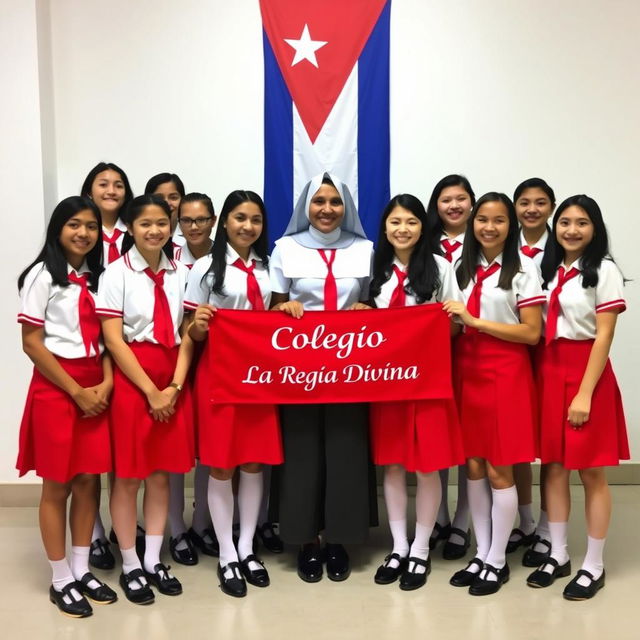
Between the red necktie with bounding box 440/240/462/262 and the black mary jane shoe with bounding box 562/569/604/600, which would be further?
the red necktie with bounding box 440/240/462/262

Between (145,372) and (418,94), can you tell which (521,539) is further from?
(418,94)

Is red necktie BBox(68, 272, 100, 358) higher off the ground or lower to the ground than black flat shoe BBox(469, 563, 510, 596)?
higher

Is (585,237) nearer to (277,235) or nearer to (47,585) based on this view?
(277,235)

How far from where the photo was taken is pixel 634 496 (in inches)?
175

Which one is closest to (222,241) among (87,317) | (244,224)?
(244,224)

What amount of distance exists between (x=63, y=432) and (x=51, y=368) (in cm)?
28

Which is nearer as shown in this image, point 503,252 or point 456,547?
point 503,252

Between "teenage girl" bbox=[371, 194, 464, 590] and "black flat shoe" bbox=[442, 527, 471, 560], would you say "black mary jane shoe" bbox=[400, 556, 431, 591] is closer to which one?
"teenage girl" bbox=[371, 194, 464, 590]

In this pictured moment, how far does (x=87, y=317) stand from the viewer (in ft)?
9.21

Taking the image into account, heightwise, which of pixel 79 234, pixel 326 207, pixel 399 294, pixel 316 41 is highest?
pixel 316 41

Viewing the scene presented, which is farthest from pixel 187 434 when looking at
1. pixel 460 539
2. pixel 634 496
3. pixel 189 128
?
pixel 634 496

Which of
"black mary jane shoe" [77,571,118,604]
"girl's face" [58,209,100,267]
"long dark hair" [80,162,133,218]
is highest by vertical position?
"long dark hair" [80,162,133,218]

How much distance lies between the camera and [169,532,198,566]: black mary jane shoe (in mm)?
3348

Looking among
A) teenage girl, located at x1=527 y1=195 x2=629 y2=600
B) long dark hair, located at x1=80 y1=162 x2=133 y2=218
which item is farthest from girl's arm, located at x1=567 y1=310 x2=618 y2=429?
long dark hair, located at x1=80 y1=162 x2=133 y2=218
